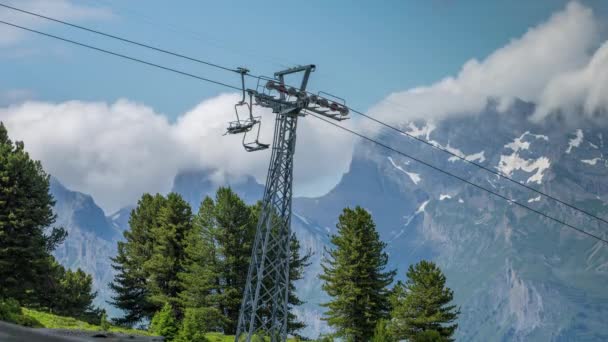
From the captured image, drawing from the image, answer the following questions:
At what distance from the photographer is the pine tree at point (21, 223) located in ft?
216

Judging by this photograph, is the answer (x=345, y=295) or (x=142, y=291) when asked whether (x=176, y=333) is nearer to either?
(x=345, y=295)

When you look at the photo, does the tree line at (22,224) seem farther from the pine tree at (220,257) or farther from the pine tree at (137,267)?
the pine tree at (220,257)

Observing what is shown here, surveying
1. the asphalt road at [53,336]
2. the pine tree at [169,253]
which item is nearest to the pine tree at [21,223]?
the pine tree at [169,253]

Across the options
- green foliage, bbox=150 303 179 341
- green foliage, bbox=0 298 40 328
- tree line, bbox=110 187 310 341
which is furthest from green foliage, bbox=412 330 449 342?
green foliage, bbox=0 298 40 328

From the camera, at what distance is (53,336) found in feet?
144

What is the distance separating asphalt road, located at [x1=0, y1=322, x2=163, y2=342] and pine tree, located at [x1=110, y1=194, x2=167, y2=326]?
28.2 metres

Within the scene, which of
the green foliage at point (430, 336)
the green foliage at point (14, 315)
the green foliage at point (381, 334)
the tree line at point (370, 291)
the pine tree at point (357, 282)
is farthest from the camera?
the pine tree at point (357, 282)

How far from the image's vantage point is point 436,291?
70000 mm

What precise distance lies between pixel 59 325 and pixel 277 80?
2381 cm

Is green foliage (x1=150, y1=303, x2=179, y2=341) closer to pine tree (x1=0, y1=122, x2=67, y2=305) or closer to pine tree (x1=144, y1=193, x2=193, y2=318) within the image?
pine tree (x1=0, y1=122, x2=67, y2=305)

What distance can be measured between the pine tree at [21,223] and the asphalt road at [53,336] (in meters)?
18.4

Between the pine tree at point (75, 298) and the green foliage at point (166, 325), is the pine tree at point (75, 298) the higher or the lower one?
the higher one

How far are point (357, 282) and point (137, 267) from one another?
24.6 m

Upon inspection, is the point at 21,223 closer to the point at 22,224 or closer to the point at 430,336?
the point at 22,224
